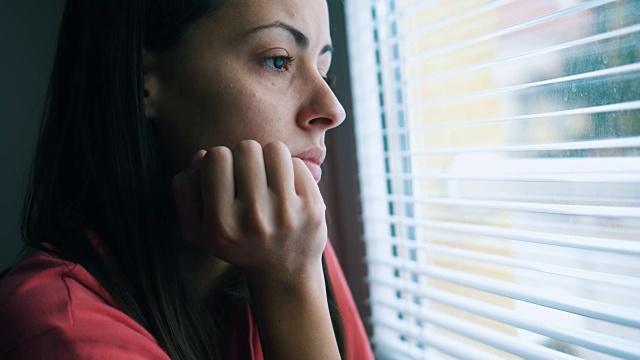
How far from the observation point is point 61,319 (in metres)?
0.54

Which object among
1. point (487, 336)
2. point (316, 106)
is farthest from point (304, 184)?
point (487, 336)

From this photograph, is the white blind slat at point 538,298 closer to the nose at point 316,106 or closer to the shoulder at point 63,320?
the nose at point 316,106

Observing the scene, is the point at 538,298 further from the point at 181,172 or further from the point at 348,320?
the point at 181,172

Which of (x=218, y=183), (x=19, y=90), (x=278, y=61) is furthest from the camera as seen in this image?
(x=19, y=90)

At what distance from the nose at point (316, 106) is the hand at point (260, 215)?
0.11 meters

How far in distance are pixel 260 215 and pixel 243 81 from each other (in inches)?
9.2

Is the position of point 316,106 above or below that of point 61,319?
above

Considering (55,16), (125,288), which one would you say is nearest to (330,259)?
(125,288)

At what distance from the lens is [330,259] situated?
1.07 metres

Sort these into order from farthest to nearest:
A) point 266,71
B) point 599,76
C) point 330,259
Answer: point 330,259 < point 266,71 < point 599,76

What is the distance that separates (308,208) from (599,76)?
465 millimetres

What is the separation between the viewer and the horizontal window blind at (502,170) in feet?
2.06

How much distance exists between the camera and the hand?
0.64 meters

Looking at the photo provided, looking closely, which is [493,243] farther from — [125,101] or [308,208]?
[125,101]
